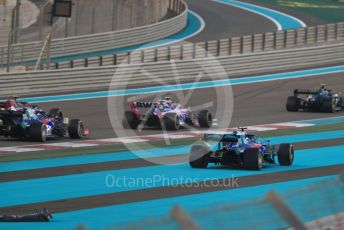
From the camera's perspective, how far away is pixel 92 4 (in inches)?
1919

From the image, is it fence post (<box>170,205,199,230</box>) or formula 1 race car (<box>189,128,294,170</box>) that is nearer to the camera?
fence post (<box>170,205,199,230</box>)

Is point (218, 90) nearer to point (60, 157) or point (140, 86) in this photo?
point (140, 86)

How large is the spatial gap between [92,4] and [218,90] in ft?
47.5

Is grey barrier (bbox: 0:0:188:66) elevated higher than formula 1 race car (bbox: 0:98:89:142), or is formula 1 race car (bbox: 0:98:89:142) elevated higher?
grey barrier (bbox: 0:0:188:66)

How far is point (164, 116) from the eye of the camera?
25.6 m

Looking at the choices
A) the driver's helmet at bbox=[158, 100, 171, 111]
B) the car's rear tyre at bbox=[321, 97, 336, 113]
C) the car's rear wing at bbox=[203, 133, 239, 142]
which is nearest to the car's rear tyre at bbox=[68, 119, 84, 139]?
the driver's helmet at bbox=[158, 100, 171, 111]

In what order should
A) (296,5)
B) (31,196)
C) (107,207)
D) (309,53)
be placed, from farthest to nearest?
(296,5) → (309,53) → (31,196) → (107,207)

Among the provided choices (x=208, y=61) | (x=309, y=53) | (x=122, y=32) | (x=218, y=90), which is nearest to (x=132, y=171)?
(x=218, y=90)

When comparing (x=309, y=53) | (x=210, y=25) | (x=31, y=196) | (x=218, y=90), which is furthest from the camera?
(x=210, y=25)

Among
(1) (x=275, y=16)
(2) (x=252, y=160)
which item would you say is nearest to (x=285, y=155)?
(2) (x=252, y=160)

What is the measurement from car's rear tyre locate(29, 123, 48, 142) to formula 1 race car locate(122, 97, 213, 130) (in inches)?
118

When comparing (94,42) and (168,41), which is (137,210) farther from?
(168,41)

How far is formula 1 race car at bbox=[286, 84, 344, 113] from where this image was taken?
30.2 m

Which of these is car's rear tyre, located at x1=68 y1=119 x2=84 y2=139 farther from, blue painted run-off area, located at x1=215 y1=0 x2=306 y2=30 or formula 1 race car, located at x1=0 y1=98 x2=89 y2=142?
blue painted run-off area, located at x1=215 y1=0 x2=306 y2=30
